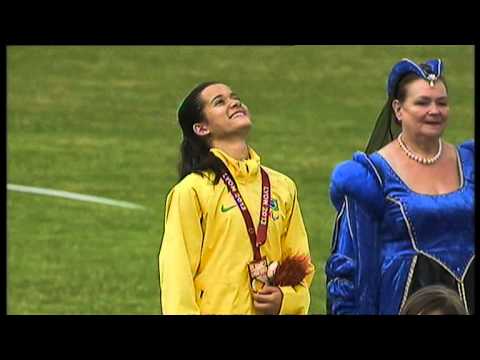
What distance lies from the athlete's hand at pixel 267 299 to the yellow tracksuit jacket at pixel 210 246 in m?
0.03

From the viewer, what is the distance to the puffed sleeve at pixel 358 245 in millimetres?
8195

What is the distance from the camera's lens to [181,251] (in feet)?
26.3

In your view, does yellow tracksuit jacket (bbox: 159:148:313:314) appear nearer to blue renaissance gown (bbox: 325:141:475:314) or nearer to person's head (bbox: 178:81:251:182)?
person's head (bbox: 178:81:251:182)

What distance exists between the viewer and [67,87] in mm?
22625

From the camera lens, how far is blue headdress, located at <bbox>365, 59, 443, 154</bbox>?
8.34 m

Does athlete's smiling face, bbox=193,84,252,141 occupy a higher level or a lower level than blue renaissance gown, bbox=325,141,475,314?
higher

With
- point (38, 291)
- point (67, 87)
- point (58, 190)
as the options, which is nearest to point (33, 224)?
point (58, 190)

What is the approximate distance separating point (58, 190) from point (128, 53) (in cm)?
563

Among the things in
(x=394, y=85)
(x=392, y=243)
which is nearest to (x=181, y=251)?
(x=392, y=243)

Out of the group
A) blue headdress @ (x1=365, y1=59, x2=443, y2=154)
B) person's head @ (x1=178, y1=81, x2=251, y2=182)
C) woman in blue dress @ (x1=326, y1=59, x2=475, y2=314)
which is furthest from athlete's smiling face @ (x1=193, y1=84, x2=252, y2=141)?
blue headdress @ (x1=365, y1=59, x2=443, y2=154)

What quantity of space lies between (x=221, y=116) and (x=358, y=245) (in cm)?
78

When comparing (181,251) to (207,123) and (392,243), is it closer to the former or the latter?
(207,123)

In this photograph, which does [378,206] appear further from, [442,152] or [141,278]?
[141,278]

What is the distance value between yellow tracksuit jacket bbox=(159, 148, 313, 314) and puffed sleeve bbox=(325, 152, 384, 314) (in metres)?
0.25
